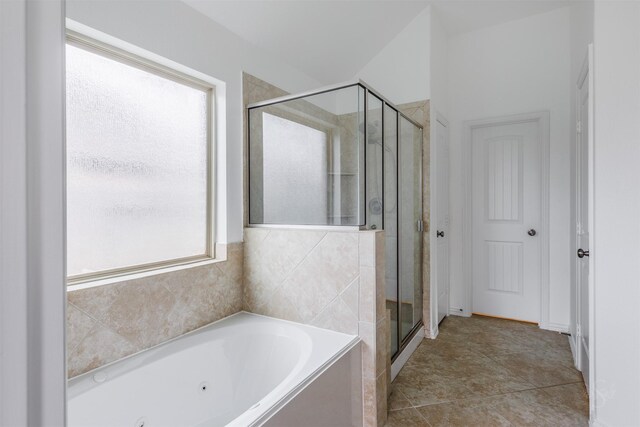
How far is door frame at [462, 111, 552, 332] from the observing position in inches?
122

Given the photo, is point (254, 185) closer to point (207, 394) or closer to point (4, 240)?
point (207, 394)

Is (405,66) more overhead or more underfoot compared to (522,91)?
more overhead

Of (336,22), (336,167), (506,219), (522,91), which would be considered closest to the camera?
(336,167)

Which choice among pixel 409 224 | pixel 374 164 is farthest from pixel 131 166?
pixel 409 224

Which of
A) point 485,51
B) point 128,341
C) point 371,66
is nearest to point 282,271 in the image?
point 128,341

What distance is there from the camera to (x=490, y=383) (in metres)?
2.20

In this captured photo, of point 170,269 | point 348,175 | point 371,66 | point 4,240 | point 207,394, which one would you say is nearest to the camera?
point 4,240

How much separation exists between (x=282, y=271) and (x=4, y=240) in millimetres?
1833

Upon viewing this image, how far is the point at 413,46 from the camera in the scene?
293 cm

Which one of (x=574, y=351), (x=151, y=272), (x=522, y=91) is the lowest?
(x=574, y=351)

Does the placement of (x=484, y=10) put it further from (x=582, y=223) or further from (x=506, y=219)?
(x=582, y=223)

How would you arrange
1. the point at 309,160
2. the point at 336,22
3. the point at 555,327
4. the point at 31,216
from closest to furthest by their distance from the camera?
the point at 31,216 < the point at 309,160 < the point at 336,22 < the point at 555,327

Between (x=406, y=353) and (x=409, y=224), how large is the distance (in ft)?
3.23

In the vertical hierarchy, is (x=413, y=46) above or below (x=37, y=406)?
above
